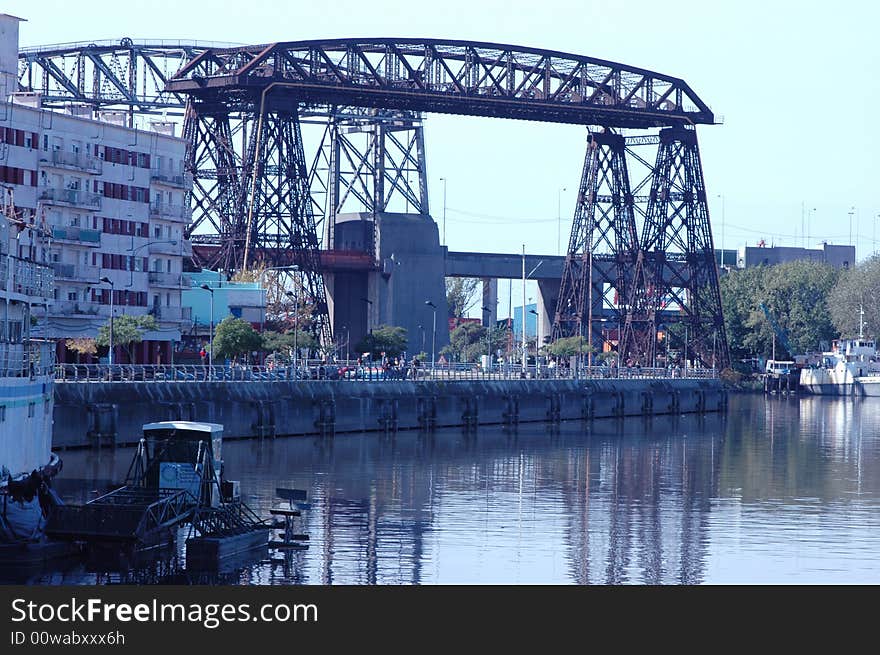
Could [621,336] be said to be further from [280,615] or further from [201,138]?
[280,615]

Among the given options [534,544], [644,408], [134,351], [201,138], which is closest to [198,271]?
[201,138]

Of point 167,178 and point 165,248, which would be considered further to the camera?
point 167,178

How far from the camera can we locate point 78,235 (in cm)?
10256

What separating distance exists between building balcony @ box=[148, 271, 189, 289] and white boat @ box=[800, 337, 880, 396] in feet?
322

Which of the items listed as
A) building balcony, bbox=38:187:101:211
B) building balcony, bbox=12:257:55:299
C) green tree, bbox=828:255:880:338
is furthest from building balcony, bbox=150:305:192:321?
green tree, bbox=828:255:880:338

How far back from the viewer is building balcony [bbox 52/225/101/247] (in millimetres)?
101062

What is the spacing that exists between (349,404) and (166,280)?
68.4 ft

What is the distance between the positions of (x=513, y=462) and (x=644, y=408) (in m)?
51.9

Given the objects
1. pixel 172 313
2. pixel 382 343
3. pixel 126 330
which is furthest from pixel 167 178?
pixel 382 343

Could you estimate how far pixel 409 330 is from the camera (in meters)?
149

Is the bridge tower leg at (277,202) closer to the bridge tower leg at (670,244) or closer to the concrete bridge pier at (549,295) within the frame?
the bridge tower leg at (670,244)

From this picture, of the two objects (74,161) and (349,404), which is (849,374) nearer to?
(349,404)

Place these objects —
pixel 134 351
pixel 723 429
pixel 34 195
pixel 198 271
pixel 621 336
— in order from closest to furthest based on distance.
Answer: pixel 34 195, pixel 134 351, pixel 723 429, pixel 198 271, pixel 621 336

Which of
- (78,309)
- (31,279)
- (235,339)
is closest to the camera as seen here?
(31,279)
